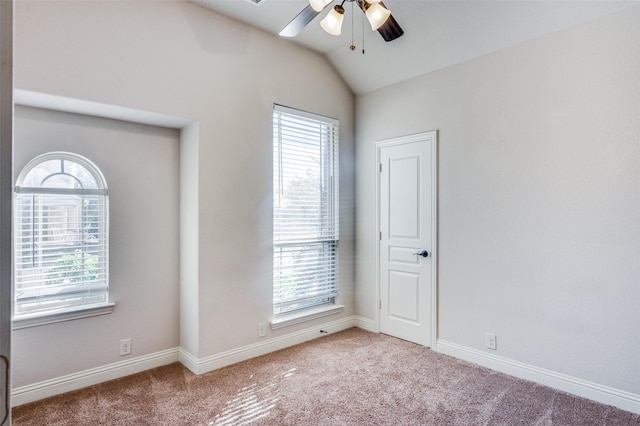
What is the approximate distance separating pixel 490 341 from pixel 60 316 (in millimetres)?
3546

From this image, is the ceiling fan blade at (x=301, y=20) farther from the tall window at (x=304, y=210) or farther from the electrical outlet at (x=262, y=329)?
the electrical outlet at (x=262, y=329)

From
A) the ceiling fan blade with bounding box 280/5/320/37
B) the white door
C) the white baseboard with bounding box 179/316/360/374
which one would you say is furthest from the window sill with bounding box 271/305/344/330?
the ceiling fan blade with bounding box 280/5/320/37

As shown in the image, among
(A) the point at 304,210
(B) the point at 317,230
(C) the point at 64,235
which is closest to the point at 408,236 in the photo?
(B) the point at 317,230

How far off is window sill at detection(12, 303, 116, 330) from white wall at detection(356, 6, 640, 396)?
3.04 metres

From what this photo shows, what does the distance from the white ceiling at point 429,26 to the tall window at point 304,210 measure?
774mm

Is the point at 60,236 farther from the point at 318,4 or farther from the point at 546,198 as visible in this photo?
the point at 546,198

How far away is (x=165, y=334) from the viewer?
3.28m

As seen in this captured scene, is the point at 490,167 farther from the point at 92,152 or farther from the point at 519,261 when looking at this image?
the point at 92,152

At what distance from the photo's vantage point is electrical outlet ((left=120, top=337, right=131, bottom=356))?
303 centimetres

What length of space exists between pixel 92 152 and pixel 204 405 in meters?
2.16

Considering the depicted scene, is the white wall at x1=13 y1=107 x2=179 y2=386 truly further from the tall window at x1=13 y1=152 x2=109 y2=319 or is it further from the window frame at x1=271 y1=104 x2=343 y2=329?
the window frame at x1=271 y1=104 x2=343 y2=329

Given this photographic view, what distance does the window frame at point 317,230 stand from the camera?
11.9 ft

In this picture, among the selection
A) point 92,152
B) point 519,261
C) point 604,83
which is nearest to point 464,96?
point 604,83

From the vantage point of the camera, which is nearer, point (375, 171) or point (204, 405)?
point (204, 405)
